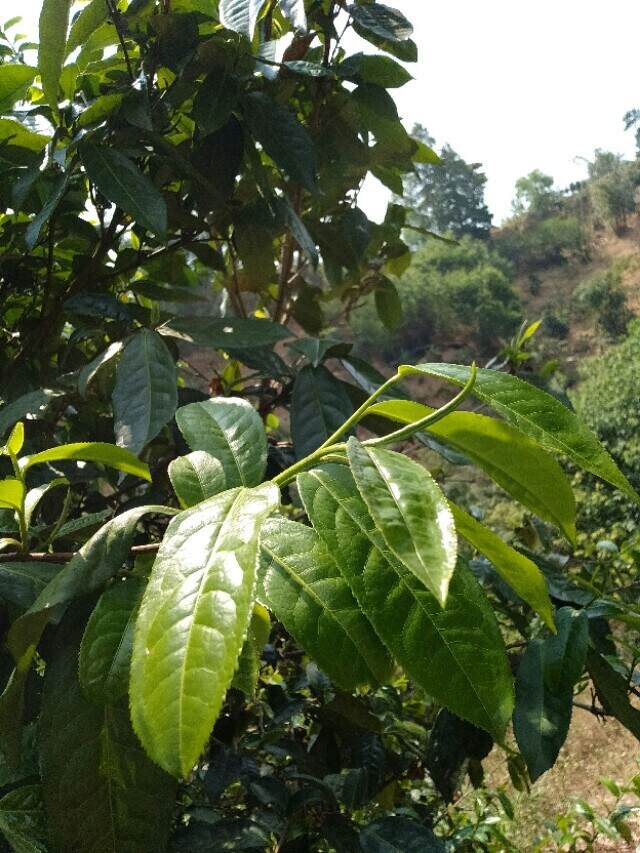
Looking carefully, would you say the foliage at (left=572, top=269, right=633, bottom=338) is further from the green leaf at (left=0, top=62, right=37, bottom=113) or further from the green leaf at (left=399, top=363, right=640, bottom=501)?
the green leaf at (left=399, top=363, right=640, bottom=501)

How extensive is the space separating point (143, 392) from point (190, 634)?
366 mm

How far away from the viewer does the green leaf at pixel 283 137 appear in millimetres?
671

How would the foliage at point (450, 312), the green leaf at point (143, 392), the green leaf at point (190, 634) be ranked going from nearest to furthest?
1. the green leaf at point (190, 634)
2. the green leaf at point (143, 392)
3. the foliage at point (450, 312)

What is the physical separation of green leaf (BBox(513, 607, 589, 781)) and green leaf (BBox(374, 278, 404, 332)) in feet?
1.97

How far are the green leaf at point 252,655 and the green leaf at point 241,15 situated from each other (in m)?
0.51

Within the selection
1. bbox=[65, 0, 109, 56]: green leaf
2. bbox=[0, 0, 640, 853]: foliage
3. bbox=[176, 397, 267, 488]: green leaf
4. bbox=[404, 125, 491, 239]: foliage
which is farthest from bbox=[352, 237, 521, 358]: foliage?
bbox=[176, 397, 267, 488]: green leaf

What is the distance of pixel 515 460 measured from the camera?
296 mm

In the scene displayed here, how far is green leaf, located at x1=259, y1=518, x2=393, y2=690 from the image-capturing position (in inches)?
10.8

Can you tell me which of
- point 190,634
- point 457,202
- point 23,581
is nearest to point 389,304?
point 23,581

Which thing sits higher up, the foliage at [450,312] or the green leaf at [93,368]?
the green leaf at [93,368]

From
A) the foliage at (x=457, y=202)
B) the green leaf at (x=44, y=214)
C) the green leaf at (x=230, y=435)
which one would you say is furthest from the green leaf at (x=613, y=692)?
the foliage at (x=457, y=202)

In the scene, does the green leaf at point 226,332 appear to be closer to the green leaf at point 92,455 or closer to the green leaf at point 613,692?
the green leaf at point 92,455

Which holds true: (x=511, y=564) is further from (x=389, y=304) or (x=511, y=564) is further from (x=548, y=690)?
(x=389, y=304)

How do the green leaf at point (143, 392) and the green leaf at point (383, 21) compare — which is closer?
the green leaf at point (143, 392)
